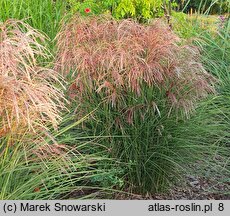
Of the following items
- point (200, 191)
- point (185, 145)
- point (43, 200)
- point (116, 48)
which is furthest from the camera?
point (200, 191)

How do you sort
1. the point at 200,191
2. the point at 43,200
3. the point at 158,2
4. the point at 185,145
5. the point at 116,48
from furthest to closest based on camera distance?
the point at 158,2 < the point at 200,191 < the point at 185,145 < the point at 116,48 < the point at 43,200

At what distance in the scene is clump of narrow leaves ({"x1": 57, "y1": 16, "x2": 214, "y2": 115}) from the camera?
12.8 ft

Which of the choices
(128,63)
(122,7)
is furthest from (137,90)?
(122,7)

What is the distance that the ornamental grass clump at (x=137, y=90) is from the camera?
13.0 feet

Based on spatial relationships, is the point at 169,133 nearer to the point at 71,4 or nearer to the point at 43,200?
the point at 43,200

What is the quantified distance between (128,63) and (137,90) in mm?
229

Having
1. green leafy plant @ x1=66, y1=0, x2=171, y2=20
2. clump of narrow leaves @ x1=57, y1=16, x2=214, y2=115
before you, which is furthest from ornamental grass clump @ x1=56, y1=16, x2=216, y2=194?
green leafy plant @ x1=66, y1=0, x2=171, y2=20

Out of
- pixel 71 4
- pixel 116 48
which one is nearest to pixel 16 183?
pixel 116 48

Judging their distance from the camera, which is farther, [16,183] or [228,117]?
[228,117]

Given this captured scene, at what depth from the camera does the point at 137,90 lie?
386 centimetres

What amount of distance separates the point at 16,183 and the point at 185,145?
1588 mm

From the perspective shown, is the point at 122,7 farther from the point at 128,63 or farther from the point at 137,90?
the point at 137,90

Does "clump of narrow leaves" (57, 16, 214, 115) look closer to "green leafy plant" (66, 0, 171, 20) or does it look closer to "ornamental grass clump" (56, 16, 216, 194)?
"ornamental grass clump" (56, 16, 216, 194)

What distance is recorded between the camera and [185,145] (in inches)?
170
